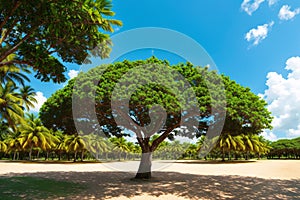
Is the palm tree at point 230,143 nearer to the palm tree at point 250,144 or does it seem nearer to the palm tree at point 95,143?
the palm tree at point 250,144

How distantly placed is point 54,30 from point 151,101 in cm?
639

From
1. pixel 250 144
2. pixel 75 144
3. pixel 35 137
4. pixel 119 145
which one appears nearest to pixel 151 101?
pixel 75 144

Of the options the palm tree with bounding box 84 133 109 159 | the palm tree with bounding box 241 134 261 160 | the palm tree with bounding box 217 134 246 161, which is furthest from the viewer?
the palm tree with bounding box 84 133 109 159

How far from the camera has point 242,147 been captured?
4797 centimetres

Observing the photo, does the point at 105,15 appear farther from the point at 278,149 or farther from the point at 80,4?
the point at 278,149

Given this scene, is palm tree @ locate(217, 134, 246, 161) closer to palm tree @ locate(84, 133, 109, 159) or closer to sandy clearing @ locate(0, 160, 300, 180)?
sandy clearing @ locate(0, 160, 300, 180)

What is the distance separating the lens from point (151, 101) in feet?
42.6

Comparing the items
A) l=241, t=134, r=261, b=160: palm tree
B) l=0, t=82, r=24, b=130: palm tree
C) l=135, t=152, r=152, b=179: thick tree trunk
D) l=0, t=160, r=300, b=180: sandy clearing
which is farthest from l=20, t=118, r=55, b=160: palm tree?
l=241, t=134, r=261, b=160: palm tree

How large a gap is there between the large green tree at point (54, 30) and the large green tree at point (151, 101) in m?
2.30

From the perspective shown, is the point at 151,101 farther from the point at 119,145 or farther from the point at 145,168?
the point at 119,145

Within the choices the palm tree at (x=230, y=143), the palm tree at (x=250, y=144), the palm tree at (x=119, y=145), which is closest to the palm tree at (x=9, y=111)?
the palm tree at (x=230, y=143)

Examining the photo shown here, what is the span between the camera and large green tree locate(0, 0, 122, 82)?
856 cm

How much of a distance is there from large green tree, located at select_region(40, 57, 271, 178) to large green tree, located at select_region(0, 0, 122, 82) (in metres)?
2.30

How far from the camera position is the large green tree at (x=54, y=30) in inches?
337
